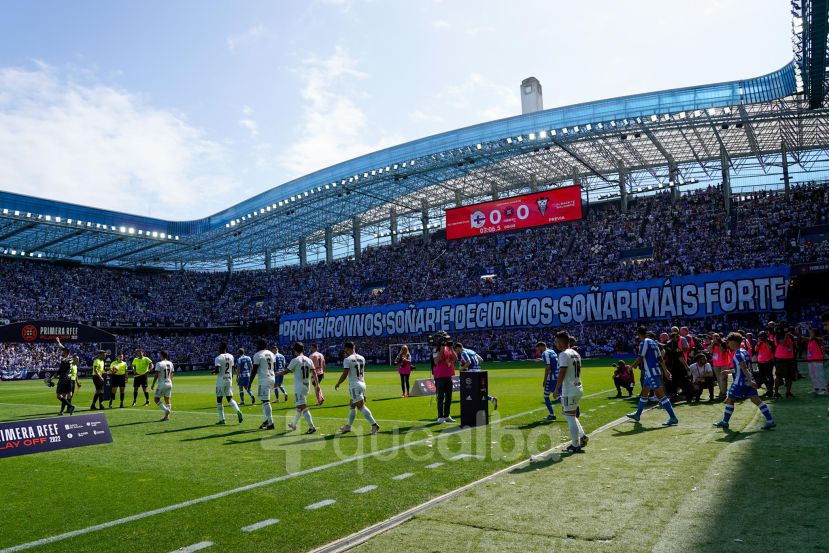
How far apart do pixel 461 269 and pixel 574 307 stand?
1417 centimetres

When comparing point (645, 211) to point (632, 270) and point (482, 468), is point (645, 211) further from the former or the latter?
point (482, 468)

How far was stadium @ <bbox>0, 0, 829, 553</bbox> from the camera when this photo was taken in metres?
6.81

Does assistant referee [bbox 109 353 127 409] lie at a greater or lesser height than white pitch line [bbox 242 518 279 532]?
greater

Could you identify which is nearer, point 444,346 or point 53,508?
point 53,508

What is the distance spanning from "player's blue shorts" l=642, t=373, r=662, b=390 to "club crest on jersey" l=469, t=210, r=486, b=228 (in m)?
36.6

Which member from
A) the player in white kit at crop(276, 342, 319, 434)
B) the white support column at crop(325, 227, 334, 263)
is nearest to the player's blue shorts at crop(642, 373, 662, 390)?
the player in white kit at crop(276, 342, 319, 434)

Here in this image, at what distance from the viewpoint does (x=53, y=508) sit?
746 centimetres

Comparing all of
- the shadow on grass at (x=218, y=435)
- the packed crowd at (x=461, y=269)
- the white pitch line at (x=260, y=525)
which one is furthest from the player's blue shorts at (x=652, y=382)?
the packed crowd at (x=461, y=269)

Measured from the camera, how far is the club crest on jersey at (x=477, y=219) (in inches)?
1913

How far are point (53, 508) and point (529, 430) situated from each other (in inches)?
335

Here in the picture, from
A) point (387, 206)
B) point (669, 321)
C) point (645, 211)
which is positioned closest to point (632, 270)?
point (669, 321)

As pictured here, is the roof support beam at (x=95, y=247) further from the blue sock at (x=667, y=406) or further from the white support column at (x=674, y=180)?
the blue sock at (x=667, y=406)

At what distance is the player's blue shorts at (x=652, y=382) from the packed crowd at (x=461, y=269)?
3014 cm

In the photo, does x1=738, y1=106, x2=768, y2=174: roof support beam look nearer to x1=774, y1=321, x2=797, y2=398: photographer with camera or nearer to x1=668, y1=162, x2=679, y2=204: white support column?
x1=668, y1=162, x2=679, y2=204: white support column
